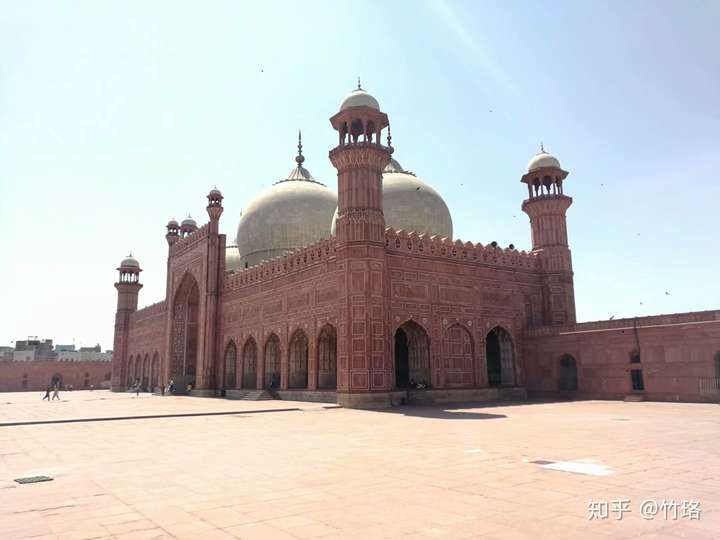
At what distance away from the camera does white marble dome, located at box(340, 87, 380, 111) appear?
19734mm

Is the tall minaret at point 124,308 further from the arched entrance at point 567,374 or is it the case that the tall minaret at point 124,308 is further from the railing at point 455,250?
the arched entrance at point 567,374

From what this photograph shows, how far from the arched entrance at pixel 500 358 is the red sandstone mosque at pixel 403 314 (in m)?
0.06

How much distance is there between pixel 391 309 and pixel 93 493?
14200 millimetres

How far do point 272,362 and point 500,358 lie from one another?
1031 centimetres

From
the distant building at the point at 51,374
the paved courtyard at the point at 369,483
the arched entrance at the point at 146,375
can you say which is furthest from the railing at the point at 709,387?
the distant building at the point at 51,374

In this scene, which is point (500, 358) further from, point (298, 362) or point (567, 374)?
point (298, 362)

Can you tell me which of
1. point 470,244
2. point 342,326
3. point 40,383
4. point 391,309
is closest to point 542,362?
point 470,244

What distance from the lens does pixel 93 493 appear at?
521 cm

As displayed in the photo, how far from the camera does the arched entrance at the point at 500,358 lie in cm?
2255

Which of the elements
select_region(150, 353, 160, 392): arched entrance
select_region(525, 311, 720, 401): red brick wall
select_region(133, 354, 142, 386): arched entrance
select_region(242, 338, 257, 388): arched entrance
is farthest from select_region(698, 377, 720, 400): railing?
select_region(133, 354, 142, 386): arched entrance

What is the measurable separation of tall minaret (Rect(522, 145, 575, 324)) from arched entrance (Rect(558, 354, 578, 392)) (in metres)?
2.47

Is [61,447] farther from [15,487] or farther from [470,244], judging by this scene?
[470,244]

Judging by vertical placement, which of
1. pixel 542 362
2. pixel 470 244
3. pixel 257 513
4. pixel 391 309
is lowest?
pixel 257 513

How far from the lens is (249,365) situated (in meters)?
27.3
